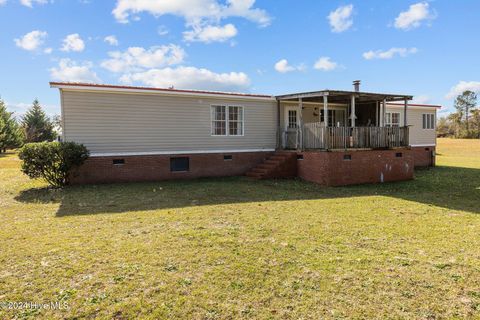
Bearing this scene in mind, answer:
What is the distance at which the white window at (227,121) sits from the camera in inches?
554

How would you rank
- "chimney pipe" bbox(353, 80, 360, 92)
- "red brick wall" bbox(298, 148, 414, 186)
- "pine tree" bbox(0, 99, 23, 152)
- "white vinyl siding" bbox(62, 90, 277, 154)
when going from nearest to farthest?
1. "white vinyl siding" bbox(62, 90, 277, 154)
2. "red brick wall" bbox(298, 148, 414, 186)
3. "chimney pipe" bbox(353, 80, 360, 92)
4. "pine tree" bbox(0, 99, 23, 152)

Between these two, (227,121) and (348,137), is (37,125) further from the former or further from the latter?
(348,137)

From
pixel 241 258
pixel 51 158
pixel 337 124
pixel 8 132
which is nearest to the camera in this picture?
pixel 241 258

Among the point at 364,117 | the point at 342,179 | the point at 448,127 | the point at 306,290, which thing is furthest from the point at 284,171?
the point at 448,127

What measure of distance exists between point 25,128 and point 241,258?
132 feet

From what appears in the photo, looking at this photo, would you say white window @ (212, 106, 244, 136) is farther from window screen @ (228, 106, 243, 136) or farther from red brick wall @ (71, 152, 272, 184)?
red brick wall @ (71, 152, 272, 184)

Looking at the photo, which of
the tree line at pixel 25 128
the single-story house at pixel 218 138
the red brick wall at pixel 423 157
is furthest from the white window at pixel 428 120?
the tree line at pixel 25 128

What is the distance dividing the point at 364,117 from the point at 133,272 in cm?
1561

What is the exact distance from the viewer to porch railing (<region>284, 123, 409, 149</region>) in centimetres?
1245

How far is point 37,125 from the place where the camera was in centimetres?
3725

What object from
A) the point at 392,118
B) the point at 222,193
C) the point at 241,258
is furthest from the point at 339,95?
the point at 241,258

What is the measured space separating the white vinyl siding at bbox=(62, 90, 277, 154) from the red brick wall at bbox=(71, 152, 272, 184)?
33 centimetres

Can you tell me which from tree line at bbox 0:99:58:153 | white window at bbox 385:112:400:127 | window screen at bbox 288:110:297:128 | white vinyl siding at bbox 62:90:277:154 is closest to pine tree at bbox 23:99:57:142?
tree line at bbox 0:99:58:153

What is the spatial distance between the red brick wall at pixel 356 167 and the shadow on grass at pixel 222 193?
562 millimetres
